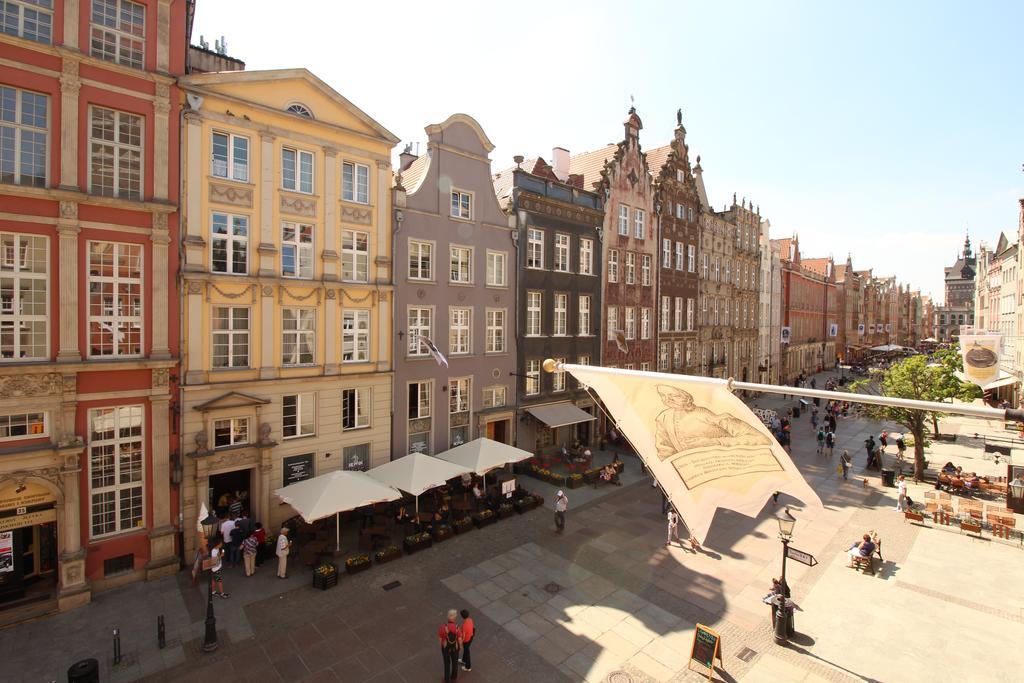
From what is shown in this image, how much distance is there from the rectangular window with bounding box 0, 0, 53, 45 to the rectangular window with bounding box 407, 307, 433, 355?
1356cm

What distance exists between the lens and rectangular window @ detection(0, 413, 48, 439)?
13.4 meters

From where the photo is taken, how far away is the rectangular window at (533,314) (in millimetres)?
27175

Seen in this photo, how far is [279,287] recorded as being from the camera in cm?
1788

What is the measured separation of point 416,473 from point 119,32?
16246 millimetres

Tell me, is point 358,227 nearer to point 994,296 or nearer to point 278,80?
point 278,80

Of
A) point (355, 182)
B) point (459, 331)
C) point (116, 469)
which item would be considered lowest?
point (116, 469)

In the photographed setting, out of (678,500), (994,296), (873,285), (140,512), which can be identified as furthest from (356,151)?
(873,285)

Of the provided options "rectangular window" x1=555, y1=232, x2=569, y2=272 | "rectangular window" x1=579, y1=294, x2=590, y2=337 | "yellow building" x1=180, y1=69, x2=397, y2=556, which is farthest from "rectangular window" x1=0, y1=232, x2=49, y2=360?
"rectangular window" x1=579, y1=294, x2=590, y2=337

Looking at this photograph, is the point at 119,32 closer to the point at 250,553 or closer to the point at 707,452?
the point at 250,553

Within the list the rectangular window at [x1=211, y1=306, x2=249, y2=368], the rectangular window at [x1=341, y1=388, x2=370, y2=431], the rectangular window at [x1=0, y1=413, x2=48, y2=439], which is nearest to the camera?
the rectangular window at [x1=0, y1=413, x2=48, y2=439]

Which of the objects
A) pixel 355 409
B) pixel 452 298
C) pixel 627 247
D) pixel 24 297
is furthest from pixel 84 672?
pixel 627 247

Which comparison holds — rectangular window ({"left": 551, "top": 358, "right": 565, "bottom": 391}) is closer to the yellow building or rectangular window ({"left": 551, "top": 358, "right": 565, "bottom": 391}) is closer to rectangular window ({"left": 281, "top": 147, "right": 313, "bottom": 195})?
the yellow building

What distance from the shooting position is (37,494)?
13844 millimetres

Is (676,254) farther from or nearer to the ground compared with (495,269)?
farther from the ground
